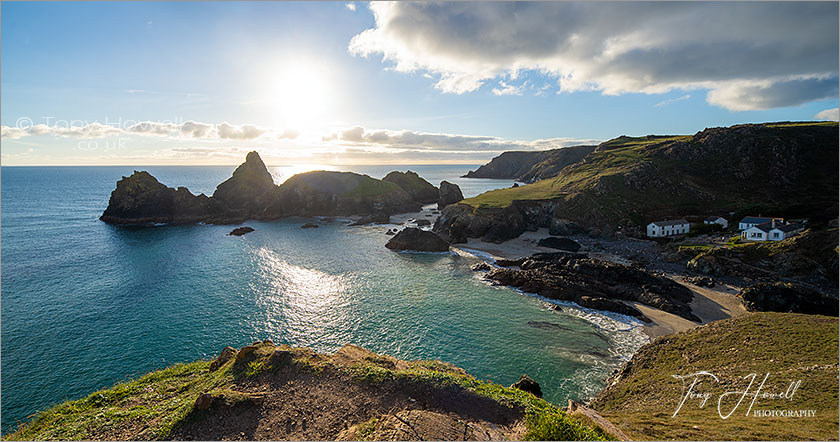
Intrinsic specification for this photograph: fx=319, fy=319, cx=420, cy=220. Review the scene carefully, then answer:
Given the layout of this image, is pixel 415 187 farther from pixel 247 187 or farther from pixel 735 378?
pixel 735 378

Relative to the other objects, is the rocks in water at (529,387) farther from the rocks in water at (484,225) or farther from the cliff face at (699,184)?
the cliff face at (699,184)

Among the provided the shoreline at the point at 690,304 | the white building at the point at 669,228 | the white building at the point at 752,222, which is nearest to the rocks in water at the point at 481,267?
the shoreline at the point at 690,304

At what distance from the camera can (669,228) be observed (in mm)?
66938

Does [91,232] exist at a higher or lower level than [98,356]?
higher

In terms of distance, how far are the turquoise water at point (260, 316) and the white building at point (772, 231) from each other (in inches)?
1562

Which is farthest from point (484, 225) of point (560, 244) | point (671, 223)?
point (671, 223)

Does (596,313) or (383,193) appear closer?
(596,313)

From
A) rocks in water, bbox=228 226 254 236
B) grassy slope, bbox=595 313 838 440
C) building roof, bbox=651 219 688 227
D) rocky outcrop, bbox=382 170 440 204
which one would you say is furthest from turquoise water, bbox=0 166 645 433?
rocky outcrop, bbox=382 170 440 204

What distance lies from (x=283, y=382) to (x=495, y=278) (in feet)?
120

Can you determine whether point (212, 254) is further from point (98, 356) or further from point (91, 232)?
point (91, 232)

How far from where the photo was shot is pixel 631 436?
13383mm

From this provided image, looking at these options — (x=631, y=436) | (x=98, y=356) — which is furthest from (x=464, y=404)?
(x=98, y=356)
